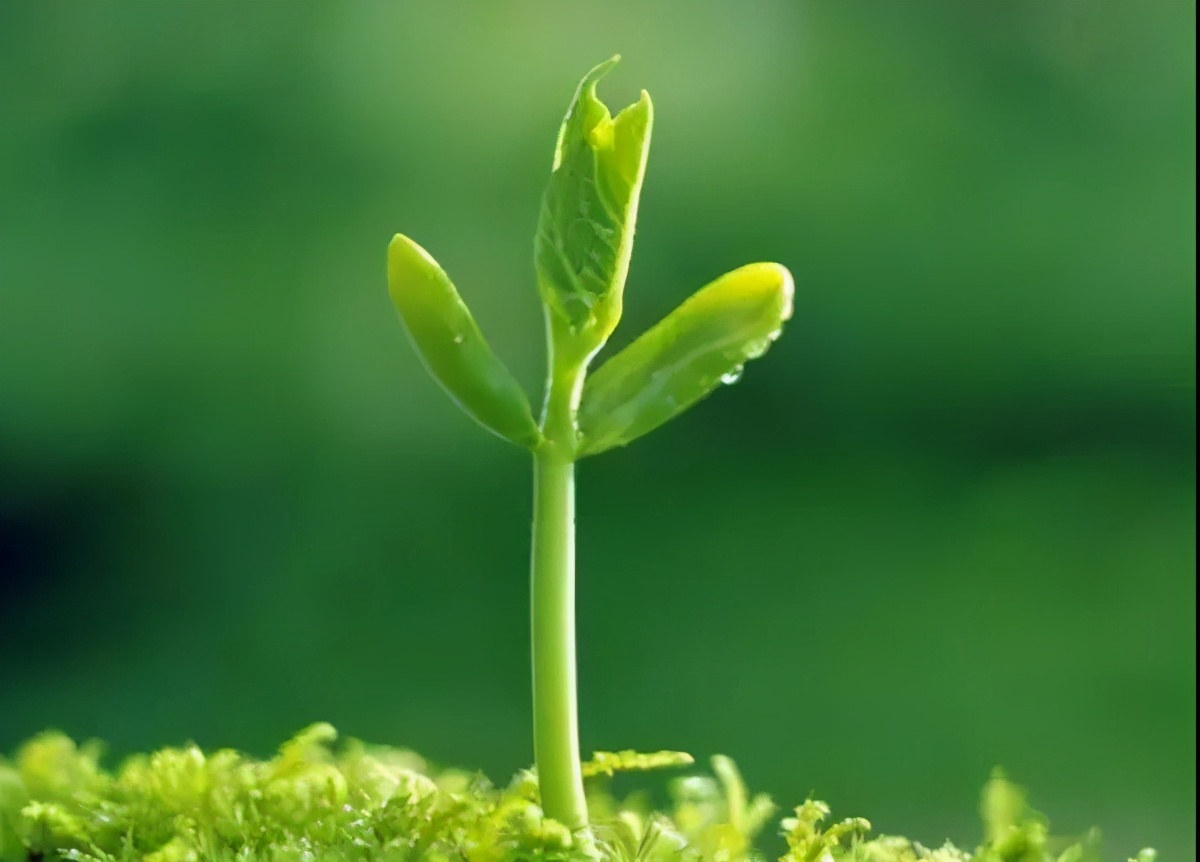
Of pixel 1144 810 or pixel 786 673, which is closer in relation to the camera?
pixel 1144 810

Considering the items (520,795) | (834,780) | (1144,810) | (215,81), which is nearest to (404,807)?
(520,795)

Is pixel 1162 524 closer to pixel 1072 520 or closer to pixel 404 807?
pixel 1072 520

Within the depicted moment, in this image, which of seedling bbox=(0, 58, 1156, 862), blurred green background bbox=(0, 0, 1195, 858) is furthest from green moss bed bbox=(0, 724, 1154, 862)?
blurred green background bbox=(0, 0, 1195, 858)

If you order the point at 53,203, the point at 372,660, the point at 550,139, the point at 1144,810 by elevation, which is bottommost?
the point at 1144,810

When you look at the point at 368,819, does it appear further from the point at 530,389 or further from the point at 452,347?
the point at 530,389

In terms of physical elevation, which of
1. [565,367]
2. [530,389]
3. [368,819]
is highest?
[530,389]

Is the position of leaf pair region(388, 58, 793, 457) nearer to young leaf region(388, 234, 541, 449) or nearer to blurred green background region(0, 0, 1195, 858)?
young leaf region(388, 234, 541, 449)

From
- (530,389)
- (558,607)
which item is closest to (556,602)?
(558,607)

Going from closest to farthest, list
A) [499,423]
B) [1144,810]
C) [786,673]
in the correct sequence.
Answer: [499,423] → [1144,810] → [786,673]
